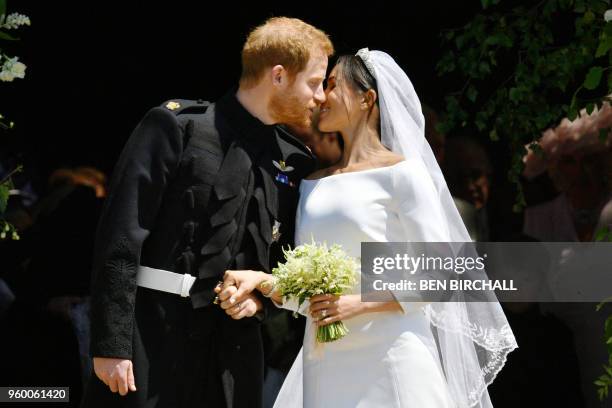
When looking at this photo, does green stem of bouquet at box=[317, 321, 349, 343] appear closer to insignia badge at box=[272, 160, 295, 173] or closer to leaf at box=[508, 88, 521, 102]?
insignia badge at box=[272, 160, 295, 173]

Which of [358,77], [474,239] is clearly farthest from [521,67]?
[358,77]

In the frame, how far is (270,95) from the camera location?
414 centimetres

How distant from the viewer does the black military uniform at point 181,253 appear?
3.75 m

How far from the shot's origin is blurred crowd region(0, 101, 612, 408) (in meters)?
5.63

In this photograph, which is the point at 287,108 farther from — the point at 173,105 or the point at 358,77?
the point at 173,105

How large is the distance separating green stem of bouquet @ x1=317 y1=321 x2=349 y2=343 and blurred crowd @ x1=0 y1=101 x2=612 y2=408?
1.34 m

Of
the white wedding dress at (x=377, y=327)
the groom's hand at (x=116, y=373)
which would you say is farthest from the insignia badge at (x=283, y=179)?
the groom's hand at (x=116, y=373)

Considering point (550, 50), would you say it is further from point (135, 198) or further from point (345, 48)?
point (135, 198)

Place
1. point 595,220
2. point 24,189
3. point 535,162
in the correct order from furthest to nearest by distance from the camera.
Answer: point 24,189 < point 535,162 < point 595,220

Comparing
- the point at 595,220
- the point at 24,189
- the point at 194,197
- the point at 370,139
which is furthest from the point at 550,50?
the point at 24,189

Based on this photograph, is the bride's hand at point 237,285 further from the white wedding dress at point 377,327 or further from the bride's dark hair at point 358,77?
the bride's dark hair at point 358,77

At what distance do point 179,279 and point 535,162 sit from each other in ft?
10.8

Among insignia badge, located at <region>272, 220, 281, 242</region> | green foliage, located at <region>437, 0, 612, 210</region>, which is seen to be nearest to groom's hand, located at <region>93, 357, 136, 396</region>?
insignia badge, located at <region>272, 220, 281, 242</region>

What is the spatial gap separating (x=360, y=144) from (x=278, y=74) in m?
0.42
